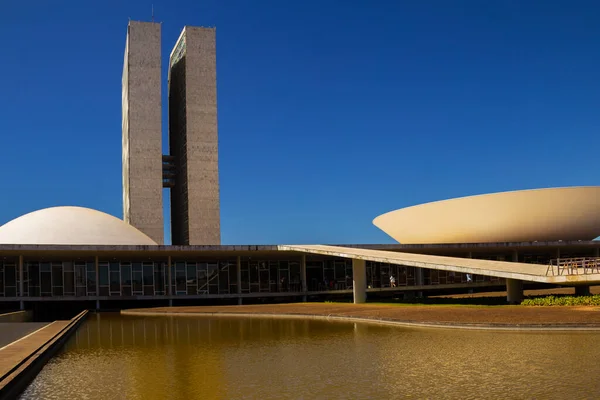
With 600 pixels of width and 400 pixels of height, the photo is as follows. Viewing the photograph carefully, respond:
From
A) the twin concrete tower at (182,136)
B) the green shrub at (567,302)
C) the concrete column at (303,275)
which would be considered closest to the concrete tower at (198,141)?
the twin concrete tower at (182,136)

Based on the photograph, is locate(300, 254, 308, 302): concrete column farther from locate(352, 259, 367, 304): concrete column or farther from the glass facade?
locate(352, 259, 367, 304): concrete column

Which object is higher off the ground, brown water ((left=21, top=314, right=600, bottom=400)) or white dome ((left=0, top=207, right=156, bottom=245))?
white dome ((left=0, top=207, right=156, bottom=245))

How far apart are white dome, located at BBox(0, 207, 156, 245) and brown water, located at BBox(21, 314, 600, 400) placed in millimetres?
23644

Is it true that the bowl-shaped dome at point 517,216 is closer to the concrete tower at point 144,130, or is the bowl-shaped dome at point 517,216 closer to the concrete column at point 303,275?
the concrete column at point 303,275

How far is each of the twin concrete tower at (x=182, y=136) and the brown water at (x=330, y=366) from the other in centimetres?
5053

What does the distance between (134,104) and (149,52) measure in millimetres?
5804

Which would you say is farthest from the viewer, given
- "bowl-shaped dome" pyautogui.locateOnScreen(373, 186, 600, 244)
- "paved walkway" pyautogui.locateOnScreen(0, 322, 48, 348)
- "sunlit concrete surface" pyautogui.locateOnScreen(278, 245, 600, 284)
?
"bowl-shaped dome" pyautogui.locateOnScreen(373, 186, 600, 244)

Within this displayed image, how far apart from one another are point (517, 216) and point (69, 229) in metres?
28.3

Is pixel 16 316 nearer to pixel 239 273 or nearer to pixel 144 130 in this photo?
pixel 239 273

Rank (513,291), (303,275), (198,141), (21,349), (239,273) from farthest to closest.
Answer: (198,141) < (303,275) < (239,273) < (513,291) < (21,349)

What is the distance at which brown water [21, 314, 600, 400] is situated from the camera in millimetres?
9031

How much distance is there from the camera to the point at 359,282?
104 feet

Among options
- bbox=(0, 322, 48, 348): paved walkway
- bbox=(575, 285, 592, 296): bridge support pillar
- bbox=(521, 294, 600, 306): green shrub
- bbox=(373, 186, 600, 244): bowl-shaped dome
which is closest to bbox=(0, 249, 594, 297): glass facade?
bbox=(373, 186, 600, 244): bowl-shaped dome

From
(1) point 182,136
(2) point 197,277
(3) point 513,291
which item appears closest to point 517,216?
(3) point 513,291
